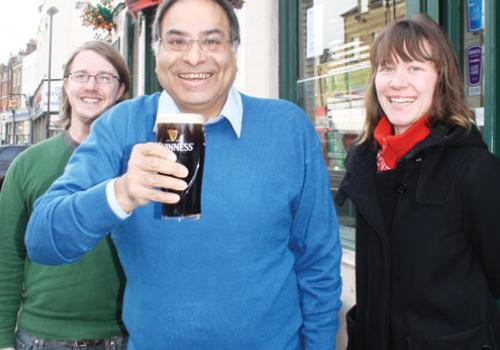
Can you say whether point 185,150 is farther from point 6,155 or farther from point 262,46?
point 6,155

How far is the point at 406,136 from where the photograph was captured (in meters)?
1.90

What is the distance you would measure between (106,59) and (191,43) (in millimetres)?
900

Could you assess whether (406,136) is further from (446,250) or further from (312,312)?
(312,312)

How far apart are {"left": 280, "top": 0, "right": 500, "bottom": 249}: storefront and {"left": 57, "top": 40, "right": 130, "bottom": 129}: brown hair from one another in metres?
1.47

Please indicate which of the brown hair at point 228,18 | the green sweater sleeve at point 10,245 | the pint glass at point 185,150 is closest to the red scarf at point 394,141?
the brown hair at point 228,18

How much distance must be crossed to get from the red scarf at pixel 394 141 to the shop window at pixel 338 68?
1609mm

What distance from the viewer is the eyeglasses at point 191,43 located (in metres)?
1.71

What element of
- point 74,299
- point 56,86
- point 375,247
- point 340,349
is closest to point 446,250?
point 375,247

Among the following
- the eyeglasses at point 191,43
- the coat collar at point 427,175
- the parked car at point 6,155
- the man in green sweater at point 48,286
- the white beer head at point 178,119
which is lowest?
the man in green sweater at point 48,286

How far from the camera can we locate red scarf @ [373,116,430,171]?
74.8 inches

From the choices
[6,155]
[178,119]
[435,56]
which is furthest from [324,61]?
[6,155]

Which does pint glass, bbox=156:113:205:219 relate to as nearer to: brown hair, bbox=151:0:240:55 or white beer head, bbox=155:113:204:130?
white beer head, bbox=155:113:204:130

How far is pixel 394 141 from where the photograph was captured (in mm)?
1927

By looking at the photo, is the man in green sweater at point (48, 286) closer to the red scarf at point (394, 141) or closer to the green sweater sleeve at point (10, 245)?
the green sweater sleeve at point (10, 245)
